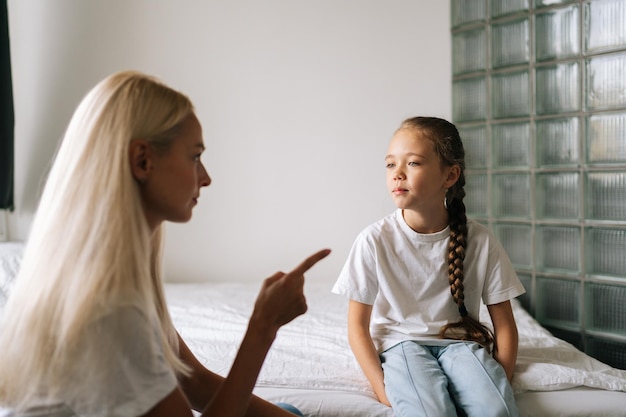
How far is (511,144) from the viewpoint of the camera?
101 inches

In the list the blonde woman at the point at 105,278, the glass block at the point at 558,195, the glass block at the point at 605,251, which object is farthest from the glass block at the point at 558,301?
the blonde woman at the point at 105,278

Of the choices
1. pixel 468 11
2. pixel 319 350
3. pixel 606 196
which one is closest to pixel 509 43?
pixel 468 11

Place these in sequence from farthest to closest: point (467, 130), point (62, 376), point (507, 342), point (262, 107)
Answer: point (262, 107) → point (467, 130) → point (507, 342) → point (62, 376)

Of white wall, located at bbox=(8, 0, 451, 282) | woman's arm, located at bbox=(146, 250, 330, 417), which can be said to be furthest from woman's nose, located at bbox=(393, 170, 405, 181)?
white wall, located at bbox=(8, 0, 451, 282)

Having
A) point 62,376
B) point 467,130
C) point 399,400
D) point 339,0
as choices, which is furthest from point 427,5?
point 62,376

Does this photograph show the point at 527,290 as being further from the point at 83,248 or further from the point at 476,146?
the point at 83,248

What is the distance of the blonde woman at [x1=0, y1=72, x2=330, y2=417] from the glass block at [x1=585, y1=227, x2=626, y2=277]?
1.69 meters

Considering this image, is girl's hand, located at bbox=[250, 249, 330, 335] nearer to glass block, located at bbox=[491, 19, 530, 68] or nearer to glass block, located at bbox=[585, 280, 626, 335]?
glass block, located at bbox=[585, 280, 626, 335]

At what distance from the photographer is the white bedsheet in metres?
1.61

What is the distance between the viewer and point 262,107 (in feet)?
10.4

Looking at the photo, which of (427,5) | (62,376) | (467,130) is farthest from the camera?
(427,5)

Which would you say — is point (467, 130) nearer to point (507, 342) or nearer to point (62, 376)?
point (507, 342)

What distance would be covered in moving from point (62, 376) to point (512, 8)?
88.4 inches

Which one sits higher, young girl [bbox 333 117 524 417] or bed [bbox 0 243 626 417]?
young girl [bbox 333 117 524 417]
